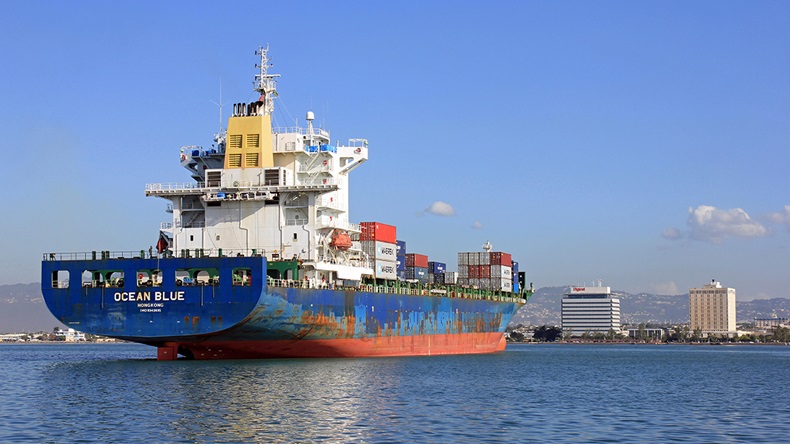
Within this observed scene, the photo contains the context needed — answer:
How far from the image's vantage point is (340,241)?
5378 centimetres

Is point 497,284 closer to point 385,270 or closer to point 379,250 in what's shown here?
point 385,270

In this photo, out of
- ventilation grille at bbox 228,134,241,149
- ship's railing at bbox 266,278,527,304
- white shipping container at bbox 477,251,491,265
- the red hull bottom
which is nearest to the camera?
ship's railing at bbox 266,278,527,304

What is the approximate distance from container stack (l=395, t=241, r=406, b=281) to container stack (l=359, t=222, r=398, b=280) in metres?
Answer: 3.43

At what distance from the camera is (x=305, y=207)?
52.8 metres

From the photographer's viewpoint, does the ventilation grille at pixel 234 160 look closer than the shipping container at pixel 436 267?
Yes

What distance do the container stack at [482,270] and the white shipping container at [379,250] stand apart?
15.0 metres

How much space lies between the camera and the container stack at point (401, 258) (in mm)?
64688

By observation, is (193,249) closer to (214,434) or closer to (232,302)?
(232,302)

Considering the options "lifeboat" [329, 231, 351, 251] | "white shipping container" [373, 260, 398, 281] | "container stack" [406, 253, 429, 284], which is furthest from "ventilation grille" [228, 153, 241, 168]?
"container stack" [406, 253, 429, 284]

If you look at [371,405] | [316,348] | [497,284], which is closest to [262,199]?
[316,348]

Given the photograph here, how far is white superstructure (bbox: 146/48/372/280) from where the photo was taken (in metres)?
52.2

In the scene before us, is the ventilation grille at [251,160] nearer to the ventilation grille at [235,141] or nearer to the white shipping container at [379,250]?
the ventilation grille at [235,141]

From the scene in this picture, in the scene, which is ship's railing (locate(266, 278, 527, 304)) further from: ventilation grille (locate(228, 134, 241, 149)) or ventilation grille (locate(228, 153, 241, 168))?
ventilation grille (locate(228, 134, 241, 149))

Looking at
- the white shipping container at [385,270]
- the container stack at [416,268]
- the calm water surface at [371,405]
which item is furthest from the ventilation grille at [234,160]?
the container stack at [416,268]
